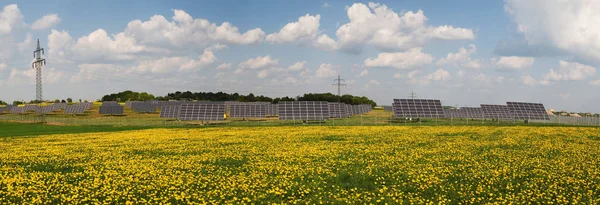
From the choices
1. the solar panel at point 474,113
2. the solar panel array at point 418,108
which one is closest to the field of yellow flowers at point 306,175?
the solar panel array at point 418,108

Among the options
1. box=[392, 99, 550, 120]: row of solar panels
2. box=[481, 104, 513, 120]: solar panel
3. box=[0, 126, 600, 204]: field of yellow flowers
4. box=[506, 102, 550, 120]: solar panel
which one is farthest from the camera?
box=[481, 104, 513, 120]: solar panel

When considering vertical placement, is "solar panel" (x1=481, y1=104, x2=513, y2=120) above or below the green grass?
above

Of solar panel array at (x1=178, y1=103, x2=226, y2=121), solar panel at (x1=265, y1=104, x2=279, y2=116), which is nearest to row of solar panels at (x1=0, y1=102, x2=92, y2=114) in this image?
solar panel at (x1=265, y1=104, x2=279, y2=116)

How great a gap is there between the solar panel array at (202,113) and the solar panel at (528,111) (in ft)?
164

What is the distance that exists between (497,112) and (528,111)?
495 centimetres

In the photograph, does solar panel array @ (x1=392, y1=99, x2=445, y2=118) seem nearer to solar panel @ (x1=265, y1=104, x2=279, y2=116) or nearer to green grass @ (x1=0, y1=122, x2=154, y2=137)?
solar panel @ (x1=265, y1=104, x2=279, y2=116)

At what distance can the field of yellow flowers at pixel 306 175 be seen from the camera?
1438cm

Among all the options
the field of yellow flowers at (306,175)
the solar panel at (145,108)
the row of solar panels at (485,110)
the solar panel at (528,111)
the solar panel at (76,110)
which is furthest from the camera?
the solar panel at (145,108)

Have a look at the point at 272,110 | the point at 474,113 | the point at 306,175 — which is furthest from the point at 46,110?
the point at 306,175

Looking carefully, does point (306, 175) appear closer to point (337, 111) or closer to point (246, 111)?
point (246, 111)

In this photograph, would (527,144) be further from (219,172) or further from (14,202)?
(14,202)

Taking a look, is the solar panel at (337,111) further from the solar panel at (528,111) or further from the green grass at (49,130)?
the green grass at (49,130)

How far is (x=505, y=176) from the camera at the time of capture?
58.7 feet

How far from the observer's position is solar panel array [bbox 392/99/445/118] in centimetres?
6594
